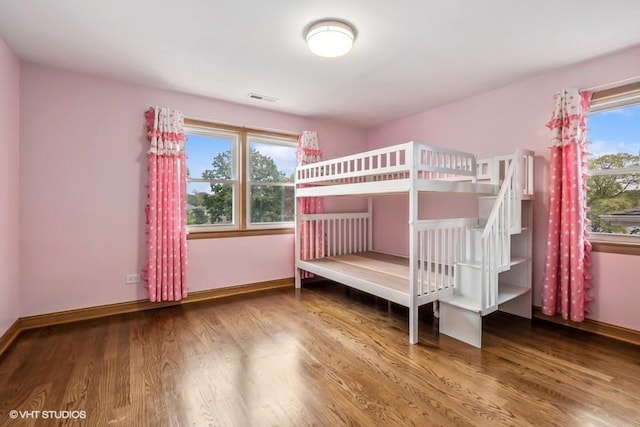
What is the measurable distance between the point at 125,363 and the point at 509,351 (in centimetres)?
279

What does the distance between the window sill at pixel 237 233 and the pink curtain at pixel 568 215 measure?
9.38ft

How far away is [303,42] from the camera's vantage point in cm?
227

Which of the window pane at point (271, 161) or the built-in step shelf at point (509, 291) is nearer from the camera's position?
the built-in step shelf at point (509, 291)

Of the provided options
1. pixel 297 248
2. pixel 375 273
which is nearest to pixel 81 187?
pixel 297 248

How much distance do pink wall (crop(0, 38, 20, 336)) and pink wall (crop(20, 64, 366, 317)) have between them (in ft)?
0.28

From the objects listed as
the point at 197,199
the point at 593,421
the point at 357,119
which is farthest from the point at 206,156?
the point at 593,421

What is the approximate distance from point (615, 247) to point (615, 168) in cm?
67

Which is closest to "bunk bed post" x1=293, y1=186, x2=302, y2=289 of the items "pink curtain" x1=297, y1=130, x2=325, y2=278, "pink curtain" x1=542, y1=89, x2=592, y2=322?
"pink curtain" x1=297, y1=130, x2=325, y2=278

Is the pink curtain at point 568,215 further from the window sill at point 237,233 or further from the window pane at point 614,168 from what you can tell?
the window sill at point 237,233

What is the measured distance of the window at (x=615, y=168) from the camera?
2.42 meters

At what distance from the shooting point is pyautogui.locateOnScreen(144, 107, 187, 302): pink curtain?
9.91ft

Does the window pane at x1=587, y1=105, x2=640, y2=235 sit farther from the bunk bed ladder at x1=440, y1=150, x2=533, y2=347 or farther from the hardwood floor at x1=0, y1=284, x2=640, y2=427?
the hardwood floor at x1=0, y1=284, x2=640, y2=427

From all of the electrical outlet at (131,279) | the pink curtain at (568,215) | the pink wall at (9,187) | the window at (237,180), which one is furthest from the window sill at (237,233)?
the pink curtain at (568,215)

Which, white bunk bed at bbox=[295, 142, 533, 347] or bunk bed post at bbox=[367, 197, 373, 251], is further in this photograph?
bunk bed post at bbox=[367, 197, 373, 251]
